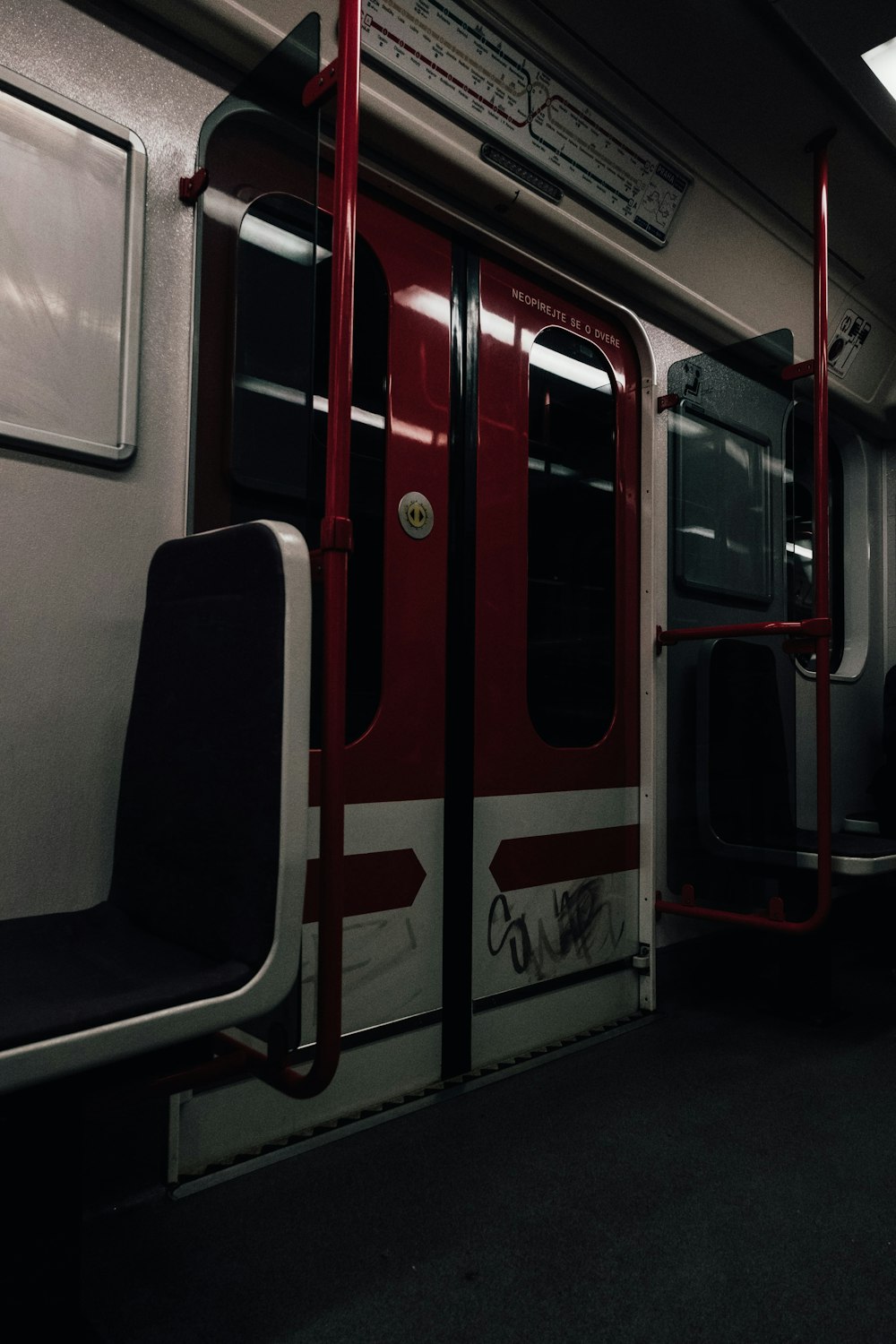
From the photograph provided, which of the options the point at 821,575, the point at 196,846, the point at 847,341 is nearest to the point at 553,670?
the point at 821,575

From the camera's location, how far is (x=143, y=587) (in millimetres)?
1725

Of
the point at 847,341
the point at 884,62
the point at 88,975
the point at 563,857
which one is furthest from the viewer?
the point at 847,341

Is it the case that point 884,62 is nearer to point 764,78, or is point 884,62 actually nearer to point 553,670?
point 764,78

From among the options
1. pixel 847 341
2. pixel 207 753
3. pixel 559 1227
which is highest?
pixel 847 341

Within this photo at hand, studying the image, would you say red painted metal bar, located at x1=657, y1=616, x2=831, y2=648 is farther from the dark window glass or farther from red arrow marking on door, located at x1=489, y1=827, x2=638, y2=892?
red arrow marking on door, located at x1=489, y1=827, x2=638, y2=892

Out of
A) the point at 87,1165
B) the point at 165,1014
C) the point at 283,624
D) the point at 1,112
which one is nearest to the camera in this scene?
the point at 165,1014

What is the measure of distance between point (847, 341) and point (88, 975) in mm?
3999

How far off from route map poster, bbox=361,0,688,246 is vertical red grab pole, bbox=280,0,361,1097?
0.83 metres

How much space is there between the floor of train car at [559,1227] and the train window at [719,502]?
5.23ft

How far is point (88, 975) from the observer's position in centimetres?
114

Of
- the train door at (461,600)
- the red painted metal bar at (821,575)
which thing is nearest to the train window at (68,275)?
the train door at (461,600)

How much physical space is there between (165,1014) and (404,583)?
4.42 ft

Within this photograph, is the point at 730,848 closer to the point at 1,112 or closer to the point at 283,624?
the point at 283,624

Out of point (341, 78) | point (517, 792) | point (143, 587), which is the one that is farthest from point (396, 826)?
point (341, 78)
